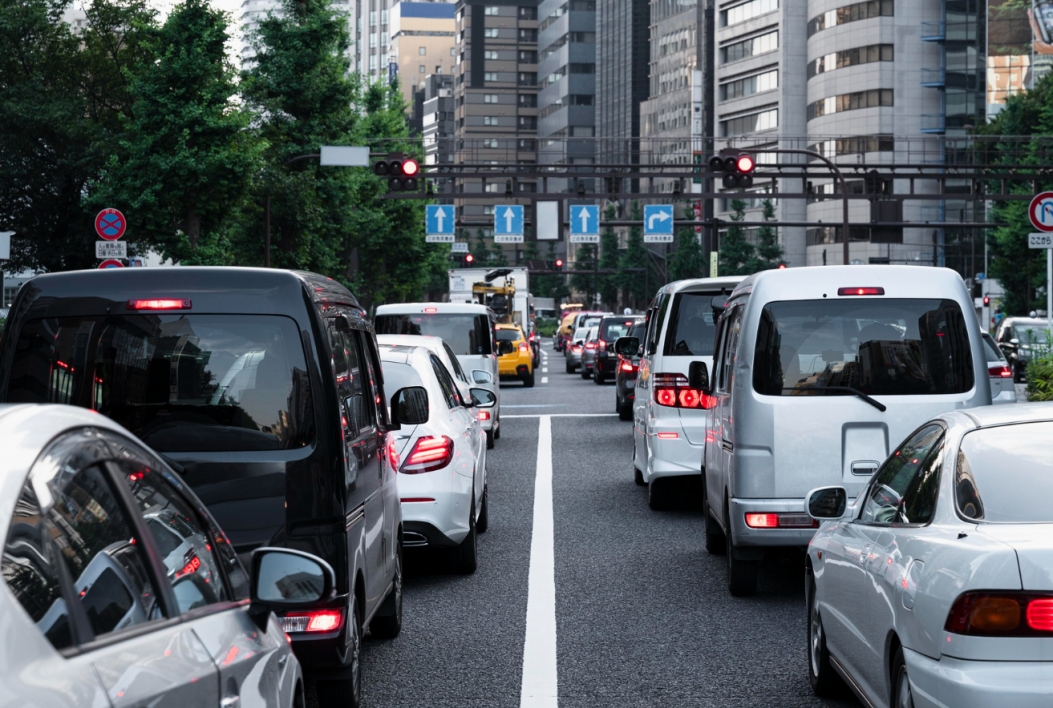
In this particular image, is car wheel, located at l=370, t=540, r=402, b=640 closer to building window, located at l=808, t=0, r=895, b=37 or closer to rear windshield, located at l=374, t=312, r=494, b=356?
rear windshield, located at l=374, t=312, r=494, b=356

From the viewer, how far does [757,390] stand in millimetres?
8539

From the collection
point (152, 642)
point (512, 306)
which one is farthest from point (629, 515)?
point (512, 306)

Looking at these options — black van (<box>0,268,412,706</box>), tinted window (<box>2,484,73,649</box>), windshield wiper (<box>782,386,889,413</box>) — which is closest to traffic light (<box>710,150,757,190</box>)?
windshield wiper (<box>782,386,889,413</box>)

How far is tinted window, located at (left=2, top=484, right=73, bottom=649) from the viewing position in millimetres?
2238

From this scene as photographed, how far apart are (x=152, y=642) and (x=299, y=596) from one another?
33.8 inches

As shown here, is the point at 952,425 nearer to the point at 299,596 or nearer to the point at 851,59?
the point at 299,596

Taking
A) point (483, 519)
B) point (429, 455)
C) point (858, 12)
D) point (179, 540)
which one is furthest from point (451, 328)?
point (858, 12)

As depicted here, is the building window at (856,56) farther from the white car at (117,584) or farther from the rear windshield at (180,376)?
the white car at (117,584)

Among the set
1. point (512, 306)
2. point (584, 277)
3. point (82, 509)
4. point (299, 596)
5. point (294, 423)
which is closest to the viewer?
point (82, 509)

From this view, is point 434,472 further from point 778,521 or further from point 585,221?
point 585,221

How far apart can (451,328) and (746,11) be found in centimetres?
9981

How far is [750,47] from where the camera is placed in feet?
378

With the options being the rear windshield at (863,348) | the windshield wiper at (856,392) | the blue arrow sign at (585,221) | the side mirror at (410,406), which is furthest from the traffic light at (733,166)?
the side mirror at (410,406)

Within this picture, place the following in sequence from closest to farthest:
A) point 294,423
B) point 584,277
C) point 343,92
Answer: point 294,423, point 343,92, point 584,277
